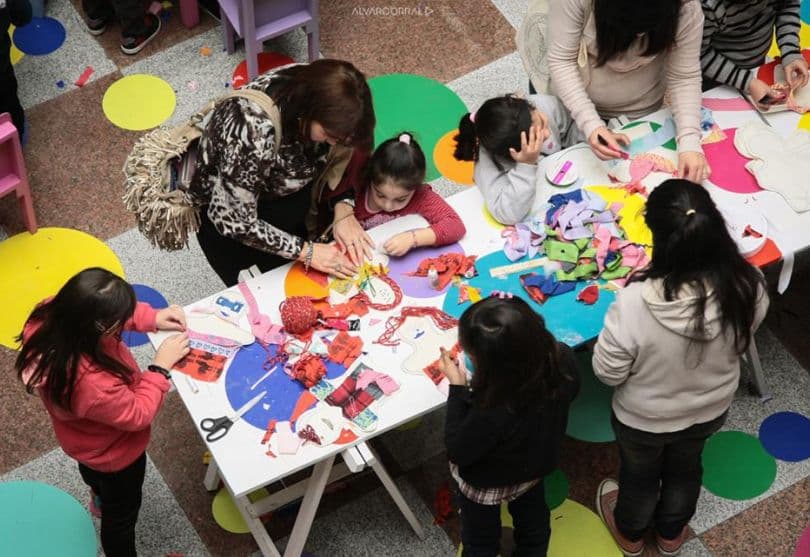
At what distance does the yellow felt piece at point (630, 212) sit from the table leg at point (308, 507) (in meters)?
0.91

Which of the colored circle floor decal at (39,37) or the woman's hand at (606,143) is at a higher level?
the woman's hand at (606,143)

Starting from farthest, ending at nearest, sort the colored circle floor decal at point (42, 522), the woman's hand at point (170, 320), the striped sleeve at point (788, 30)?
1. the striped sleeve at point (788, 30)
2. the colored circle floor decal at point (42, 522)
3. the woman's hand at point (170, 320)

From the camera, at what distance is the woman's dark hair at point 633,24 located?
2531 mm

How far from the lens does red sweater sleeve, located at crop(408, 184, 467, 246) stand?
2.58 metres

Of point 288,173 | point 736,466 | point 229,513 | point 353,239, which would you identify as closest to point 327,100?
point 288,173

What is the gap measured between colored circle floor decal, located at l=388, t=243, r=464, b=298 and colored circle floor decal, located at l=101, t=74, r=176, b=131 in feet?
4.59

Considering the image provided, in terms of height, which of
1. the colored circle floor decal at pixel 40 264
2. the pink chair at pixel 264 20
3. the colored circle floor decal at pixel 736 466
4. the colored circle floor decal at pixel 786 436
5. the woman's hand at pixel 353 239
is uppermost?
the woman's hand at pixel 353 239

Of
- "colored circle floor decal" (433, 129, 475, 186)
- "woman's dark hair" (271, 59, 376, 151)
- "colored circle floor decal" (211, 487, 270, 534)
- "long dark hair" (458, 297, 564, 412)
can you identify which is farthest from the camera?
"colored circle floor decal" (433, 129, 475, 186)

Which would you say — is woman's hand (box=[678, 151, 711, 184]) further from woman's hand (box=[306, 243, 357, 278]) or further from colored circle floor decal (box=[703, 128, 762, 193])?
woman's hand (box=[306, 243, 357, 278])

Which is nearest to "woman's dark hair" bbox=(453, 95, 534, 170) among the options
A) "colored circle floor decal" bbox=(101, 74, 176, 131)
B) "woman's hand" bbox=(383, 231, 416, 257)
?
"woman's hand" bbox=(383, 231, 416, 257)

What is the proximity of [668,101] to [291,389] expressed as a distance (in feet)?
4.29

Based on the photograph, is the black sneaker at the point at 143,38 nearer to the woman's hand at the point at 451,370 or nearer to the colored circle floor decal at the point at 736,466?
the woman's hand at the point at 451,370

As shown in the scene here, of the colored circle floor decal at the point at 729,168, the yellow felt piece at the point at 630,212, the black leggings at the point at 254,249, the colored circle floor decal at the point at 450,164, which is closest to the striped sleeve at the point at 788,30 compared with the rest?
the colored circle floor decal at the point at 729,168

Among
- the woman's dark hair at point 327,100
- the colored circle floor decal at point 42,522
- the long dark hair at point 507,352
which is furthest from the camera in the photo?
the colored circle floor decal at point 42,522
